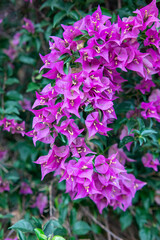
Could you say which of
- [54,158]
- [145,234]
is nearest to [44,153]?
[54,158]

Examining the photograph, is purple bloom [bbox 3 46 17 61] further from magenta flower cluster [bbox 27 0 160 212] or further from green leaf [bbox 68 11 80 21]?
magenta flower cluster [bbox 27 0 160 212]

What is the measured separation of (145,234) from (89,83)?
1.01m

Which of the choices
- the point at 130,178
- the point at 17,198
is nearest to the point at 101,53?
the point at 130,178

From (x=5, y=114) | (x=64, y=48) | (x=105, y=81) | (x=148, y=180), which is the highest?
(x=64, y=48)

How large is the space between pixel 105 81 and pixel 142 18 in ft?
0.87

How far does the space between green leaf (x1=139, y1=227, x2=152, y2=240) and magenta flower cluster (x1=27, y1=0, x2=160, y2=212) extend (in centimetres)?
61

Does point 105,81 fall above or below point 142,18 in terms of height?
below

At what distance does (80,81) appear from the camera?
2.72 ft

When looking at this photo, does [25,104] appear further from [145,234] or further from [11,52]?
[145,234]

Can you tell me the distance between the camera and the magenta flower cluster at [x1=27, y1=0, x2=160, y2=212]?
83 centimetres

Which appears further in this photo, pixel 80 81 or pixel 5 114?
pixel 5 114

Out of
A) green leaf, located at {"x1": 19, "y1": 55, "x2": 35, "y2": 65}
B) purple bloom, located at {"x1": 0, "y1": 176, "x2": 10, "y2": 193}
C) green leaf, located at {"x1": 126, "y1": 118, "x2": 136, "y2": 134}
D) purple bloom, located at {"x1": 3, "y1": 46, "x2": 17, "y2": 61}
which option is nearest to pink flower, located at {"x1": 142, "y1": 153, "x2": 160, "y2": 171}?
green leaf, located at {"x1": 126, "y1": 118, "x2": 136, "y2": 134}

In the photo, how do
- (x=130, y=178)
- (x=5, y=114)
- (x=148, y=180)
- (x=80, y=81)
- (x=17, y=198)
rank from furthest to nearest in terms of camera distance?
(x=17, y=198) → (x=148, y=180) → (x=5, y=114) → (x=130, y=178) → (x=80, y=81)

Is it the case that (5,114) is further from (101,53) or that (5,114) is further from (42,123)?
(101,53)
